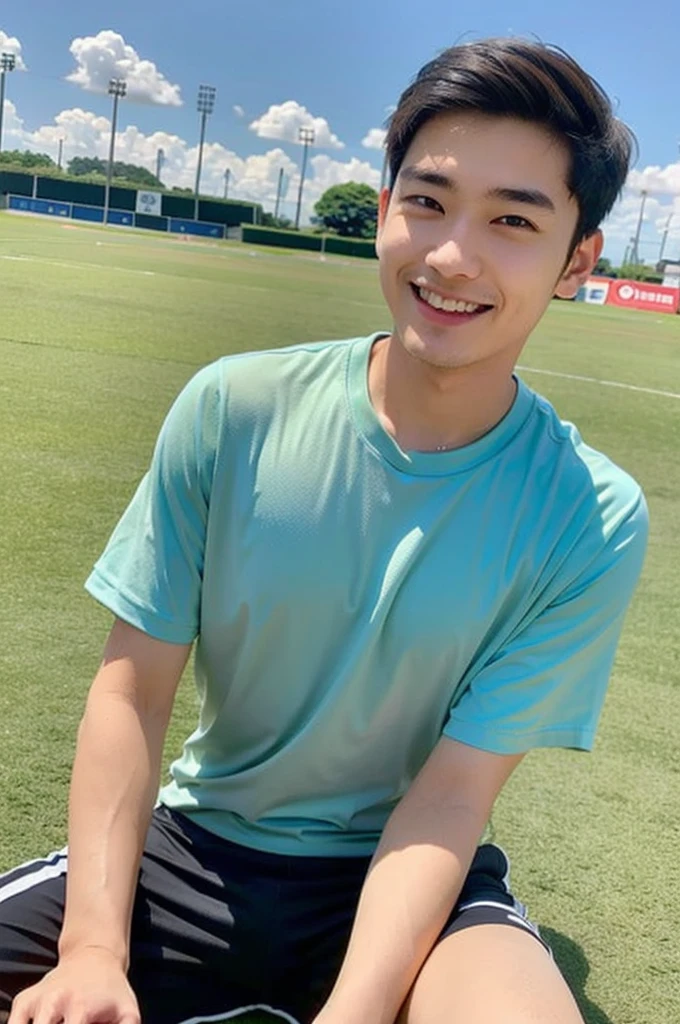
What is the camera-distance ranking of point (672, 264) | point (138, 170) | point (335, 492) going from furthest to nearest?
1. point (138, 170)
2. point (672, 264)
3. point (335, 492)

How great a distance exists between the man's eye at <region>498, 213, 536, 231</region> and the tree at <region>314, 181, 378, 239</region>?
281 feet

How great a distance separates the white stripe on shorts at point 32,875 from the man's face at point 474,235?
43.6 inches

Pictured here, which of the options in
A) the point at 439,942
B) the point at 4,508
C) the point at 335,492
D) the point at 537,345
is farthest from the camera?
the point at 537,345

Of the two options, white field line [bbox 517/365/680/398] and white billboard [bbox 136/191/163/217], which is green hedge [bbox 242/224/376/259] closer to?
white billboard [bbox 136/191/163/217]

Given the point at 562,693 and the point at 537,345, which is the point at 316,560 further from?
the point at 537,345

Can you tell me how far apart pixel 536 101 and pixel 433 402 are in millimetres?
544

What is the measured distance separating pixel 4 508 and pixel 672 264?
235 ft

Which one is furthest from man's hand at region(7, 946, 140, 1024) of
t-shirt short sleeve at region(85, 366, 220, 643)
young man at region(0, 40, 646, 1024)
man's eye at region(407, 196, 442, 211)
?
man's eye at region(407, 196, 442, 211)

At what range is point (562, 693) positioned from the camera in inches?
80.6

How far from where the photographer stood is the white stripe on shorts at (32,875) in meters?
1.95

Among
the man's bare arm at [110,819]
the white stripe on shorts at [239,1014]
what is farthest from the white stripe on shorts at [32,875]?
the white stripe on shorts at [239,1014]

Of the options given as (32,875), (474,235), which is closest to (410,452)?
(474,235)

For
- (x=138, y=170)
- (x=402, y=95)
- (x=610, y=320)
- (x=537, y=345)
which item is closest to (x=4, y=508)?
(x=402, y=95)

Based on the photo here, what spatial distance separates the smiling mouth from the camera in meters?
1.96
